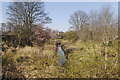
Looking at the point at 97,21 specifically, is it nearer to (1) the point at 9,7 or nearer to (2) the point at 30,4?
(2) the point at 30,4

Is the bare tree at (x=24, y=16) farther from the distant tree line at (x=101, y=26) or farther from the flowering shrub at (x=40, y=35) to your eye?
the distant tree line at (x=101, y=26)

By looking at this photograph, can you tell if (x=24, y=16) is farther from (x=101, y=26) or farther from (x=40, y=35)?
(x=101, y=26)

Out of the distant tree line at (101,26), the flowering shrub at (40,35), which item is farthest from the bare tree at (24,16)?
the distant tree line at (101,26)

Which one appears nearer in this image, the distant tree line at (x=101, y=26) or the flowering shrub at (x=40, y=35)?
the distant tree line at (x=101, y=26)

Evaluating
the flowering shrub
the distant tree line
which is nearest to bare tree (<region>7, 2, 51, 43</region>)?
the flowering shrub

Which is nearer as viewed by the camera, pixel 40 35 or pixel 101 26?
pixel 101 26

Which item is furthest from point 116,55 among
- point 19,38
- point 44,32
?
point 19,38

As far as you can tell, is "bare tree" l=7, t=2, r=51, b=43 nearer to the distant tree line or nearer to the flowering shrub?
the flowering shrub

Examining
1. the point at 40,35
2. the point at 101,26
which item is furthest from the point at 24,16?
the point at 101,26

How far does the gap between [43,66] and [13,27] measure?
12327mm

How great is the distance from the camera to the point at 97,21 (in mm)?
10602

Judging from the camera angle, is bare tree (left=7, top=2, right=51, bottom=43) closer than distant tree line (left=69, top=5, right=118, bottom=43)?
No

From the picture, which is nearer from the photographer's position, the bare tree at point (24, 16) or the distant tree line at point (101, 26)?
the distant tree line at point (101, 26)

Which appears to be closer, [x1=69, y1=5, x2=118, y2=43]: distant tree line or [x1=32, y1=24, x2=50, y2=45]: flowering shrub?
[x1=69, y1=5, x2=118, y2=43]: distant tree line
